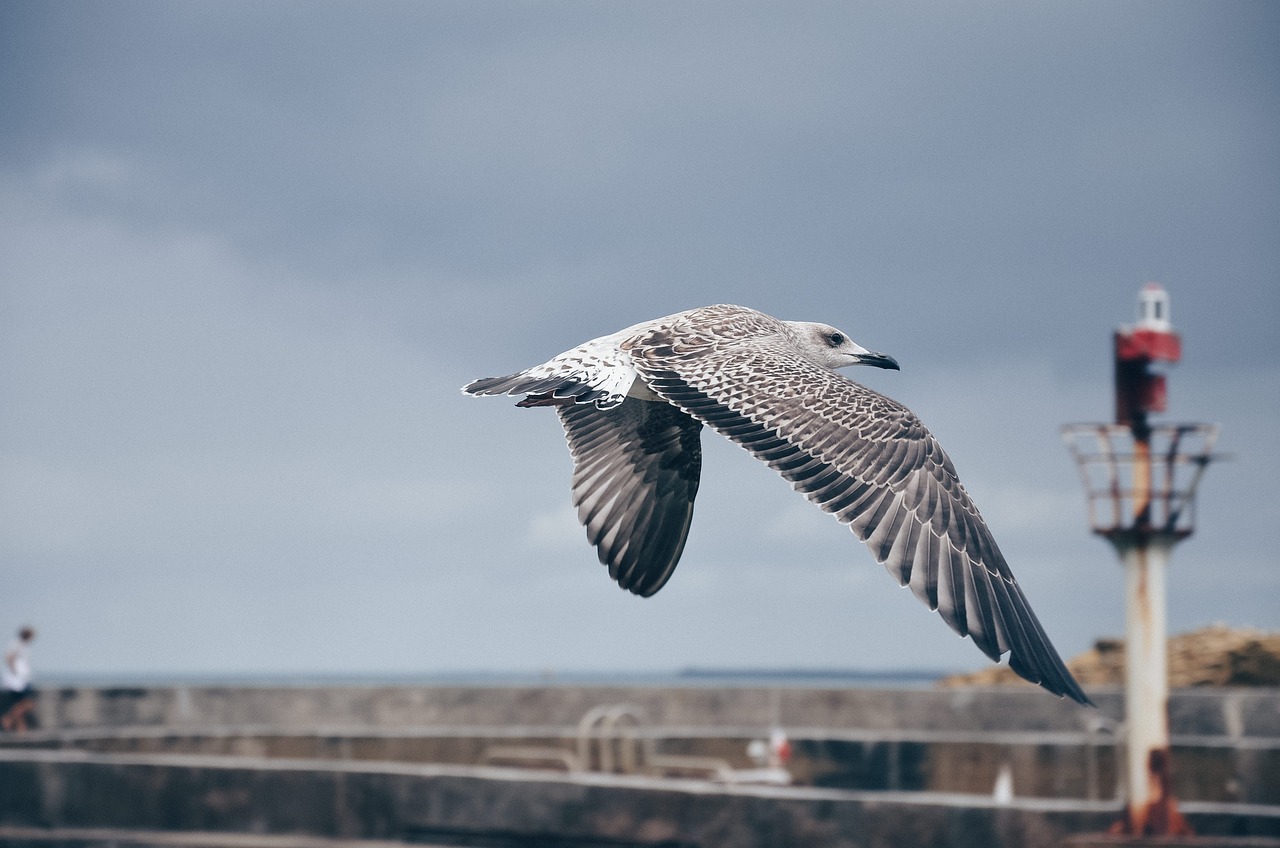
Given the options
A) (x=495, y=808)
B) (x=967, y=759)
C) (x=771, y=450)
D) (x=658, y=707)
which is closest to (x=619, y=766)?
(x=658, y=707)

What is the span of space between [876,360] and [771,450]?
6.15 ft

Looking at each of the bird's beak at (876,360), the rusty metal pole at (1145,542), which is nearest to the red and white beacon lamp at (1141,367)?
the rusty metal pole at (1145,542)

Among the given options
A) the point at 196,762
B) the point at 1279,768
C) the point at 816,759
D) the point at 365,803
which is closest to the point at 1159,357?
the point at 1279,768

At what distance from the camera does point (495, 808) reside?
642 inches

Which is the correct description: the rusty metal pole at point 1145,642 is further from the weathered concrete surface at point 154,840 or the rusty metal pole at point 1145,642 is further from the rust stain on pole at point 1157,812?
the weathered concrete surface at point 154,840

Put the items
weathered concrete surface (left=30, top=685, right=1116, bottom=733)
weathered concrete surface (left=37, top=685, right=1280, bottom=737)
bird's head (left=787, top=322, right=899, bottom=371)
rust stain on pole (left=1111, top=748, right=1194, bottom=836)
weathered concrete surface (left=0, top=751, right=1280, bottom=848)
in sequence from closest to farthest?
bird's head (left=787, top=322, right=899, bottom=371) < weathered concrete surface (left=0, top=751, right=1280, bottom=848) < rust stain on pole (left=1111, top=748, right=1194, bottom=836) < weathered concrete surface (left=37, top=685, right=1280, bottom=737) < weathered concrete surface (left=30, top=685, right=1116, bottom=733)

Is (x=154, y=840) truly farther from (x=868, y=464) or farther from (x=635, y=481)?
(x=868, y=464)

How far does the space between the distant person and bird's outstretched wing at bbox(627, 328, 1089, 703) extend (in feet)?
58.7

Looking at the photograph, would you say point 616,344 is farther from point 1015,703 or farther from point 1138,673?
point 1015,703

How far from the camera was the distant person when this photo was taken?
947 inches

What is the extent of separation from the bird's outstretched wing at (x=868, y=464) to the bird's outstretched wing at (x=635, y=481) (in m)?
0.85

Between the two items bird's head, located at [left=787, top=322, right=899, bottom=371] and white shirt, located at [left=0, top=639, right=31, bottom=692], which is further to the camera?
white shirt, located at [left=0, top=639, right=31, bottom=692]

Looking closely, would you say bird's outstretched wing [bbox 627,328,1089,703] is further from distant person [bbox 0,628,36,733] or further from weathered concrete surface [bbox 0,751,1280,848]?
distant person [bbox 0,628,36,733]

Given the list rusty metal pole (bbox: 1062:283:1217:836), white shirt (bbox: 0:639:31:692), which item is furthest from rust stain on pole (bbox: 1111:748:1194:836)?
white shirt (bbox: 0:639:31:692)
